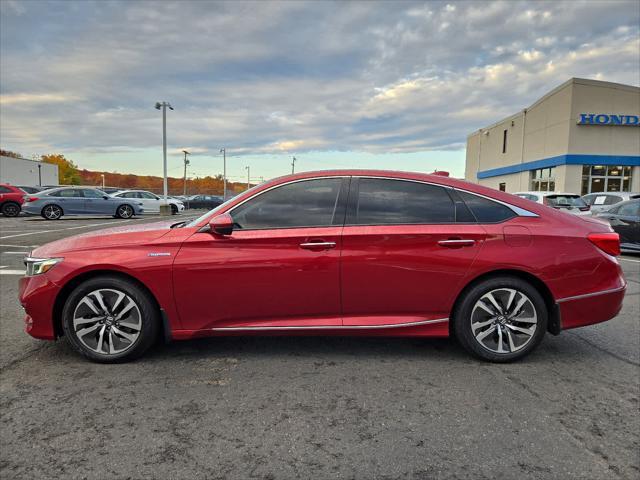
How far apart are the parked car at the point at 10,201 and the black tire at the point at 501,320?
24.3 m

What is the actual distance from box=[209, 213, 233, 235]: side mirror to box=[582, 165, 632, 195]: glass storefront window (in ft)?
111

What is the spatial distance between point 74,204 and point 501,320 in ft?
70.8

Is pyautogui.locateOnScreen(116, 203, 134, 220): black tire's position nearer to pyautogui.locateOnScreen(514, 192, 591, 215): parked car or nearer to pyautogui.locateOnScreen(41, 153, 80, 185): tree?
pyautogui.locateOnScreen(514, 192, 591, 215): parked car

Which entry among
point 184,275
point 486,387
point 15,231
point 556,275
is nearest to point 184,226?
point 184,275

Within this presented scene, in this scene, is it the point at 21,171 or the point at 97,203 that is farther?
the point at 21,171

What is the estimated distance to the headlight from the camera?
136 inches

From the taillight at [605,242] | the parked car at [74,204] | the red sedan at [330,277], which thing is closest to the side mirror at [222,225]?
the red sedan at [330,277]

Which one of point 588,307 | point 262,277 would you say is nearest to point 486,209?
point 588,307

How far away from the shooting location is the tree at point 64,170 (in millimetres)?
105062

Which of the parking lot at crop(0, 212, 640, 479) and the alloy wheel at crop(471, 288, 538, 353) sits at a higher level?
the alloy wheel at crop(471, 288, 538, 353)

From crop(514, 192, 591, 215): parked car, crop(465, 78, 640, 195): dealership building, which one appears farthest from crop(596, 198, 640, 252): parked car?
crop(465, 78, 640, 195): dealership building

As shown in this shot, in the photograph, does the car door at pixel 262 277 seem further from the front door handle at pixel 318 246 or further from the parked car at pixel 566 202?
the parked car at pixel 566 202

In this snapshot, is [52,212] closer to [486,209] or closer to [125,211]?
[125,211]

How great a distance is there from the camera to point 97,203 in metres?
21.2
